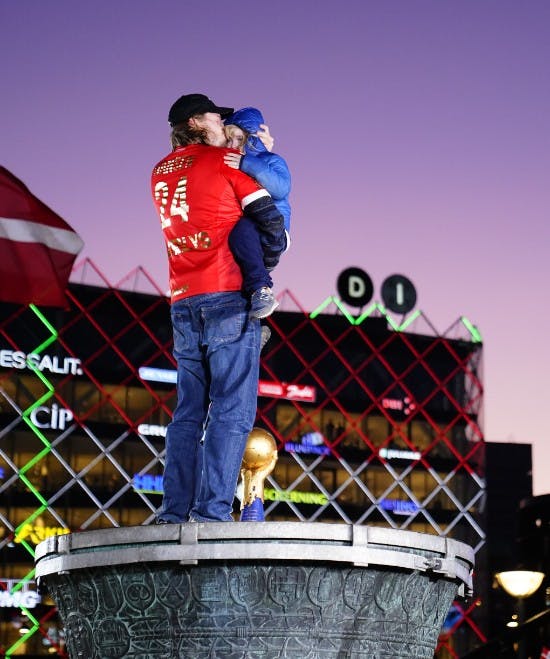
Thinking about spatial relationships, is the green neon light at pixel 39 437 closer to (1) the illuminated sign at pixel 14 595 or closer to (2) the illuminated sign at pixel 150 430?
(1) the illuminated sign at pixel 14 595

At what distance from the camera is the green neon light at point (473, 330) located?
7406 centimetres

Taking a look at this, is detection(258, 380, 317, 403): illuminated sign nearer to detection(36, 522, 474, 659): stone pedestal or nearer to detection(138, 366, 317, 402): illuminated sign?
detection(138, 366, 317, 402): illuminated sign

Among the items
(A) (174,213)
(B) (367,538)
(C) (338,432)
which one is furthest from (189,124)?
(C) (338,432)

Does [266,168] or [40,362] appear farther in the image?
[40,362]

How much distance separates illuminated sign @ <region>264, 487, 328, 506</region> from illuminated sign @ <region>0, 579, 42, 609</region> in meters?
12.6

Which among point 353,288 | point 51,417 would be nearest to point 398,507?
point 353,288

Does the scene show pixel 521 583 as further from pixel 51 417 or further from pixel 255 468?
pixel 51 417

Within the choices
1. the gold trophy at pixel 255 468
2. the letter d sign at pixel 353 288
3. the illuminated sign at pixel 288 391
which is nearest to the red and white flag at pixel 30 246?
the gold trophy at pixel 255 468

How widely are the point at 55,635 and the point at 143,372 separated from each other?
13.6 metres

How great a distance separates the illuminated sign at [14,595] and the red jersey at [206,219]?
54608 millimetres

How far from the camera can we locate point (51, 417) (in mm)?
63750

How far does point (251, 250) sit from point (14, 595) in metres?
55.3

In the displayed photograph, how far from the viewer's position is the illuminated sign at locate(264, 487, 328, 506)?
66.7 metres

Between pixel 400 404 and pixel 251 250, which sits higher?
pixel 400 404
